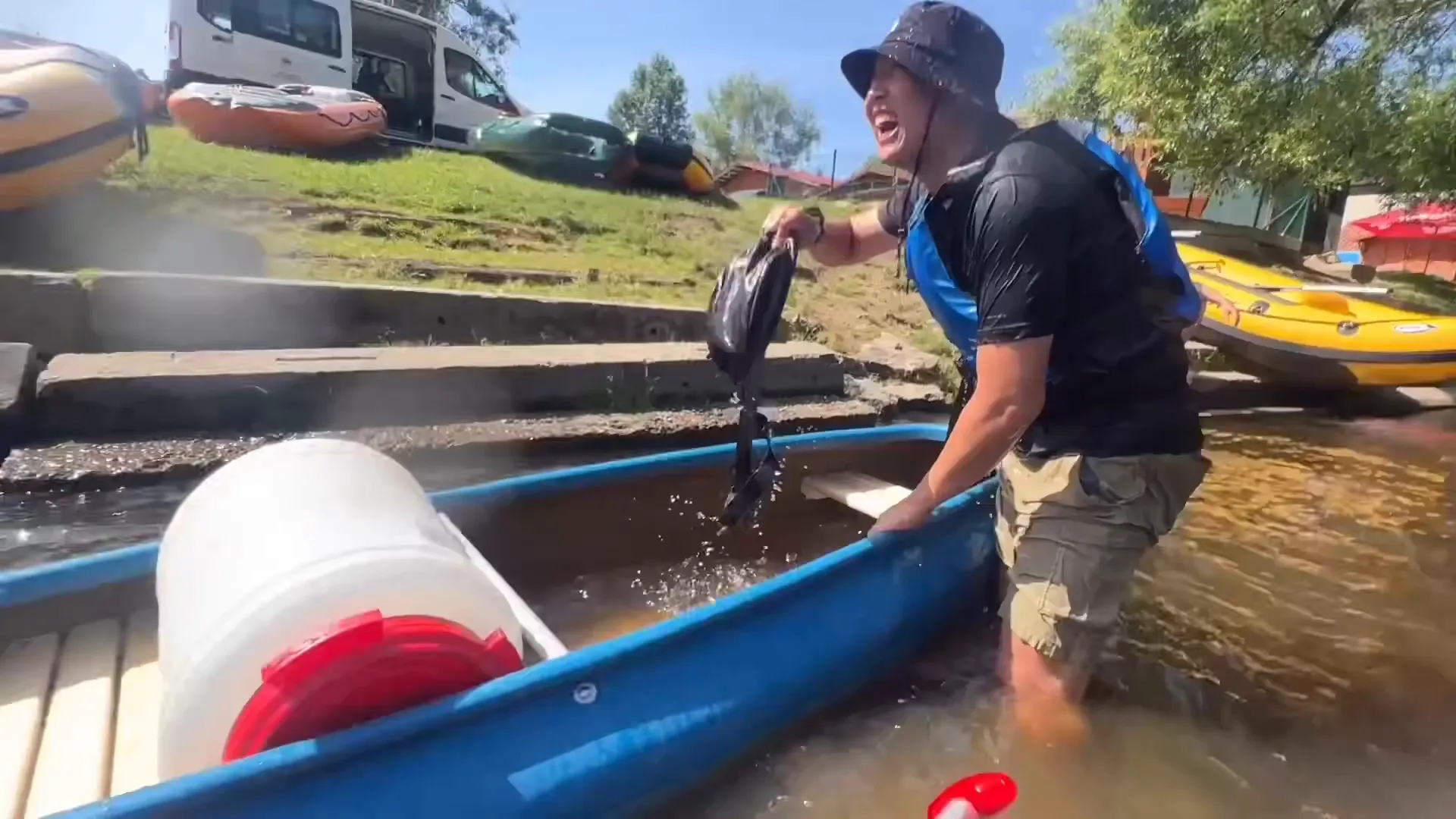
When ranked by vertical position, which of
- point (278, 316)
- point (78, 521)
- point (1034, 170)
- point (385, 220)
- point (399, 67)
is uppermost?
point (399, 67)

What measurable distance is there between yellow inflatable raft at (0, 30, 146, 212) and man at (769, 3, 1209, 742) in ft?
19.6

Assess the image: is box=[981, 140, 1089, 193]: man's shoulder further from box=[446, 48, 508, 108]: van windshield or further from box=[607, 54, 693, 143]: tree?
box=[607, 54, 693, 143]: tree

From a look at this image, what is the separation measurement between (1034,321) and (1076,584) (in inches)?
32.4

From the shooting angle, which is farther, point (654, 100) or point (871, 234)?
point (654, 100)

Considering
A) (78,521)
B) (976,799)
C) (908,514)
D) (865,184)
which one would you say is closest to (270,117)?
(78,521)

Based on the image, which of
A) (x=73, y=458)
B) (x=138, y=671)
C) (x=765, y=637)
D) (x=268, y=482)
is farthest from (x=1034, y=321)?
(x=73, y=458)

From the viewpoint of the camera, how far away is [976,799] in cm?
→ 213

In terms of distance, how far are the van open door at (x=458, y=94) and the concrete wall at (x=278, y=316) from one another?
31.0ft

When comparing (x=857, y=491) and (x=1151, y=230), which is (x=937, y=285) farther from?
(x=857, y=491)

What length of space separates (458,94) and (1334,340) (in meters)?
13.3

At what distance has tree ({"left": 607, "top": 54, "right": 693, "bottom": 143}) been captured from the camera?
54406mm

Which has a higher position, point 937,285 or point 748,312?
point 937,285

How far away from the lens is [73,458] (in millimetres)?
Answer: 4129

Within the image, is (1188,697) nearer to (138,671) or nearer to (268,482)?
(268,482)
